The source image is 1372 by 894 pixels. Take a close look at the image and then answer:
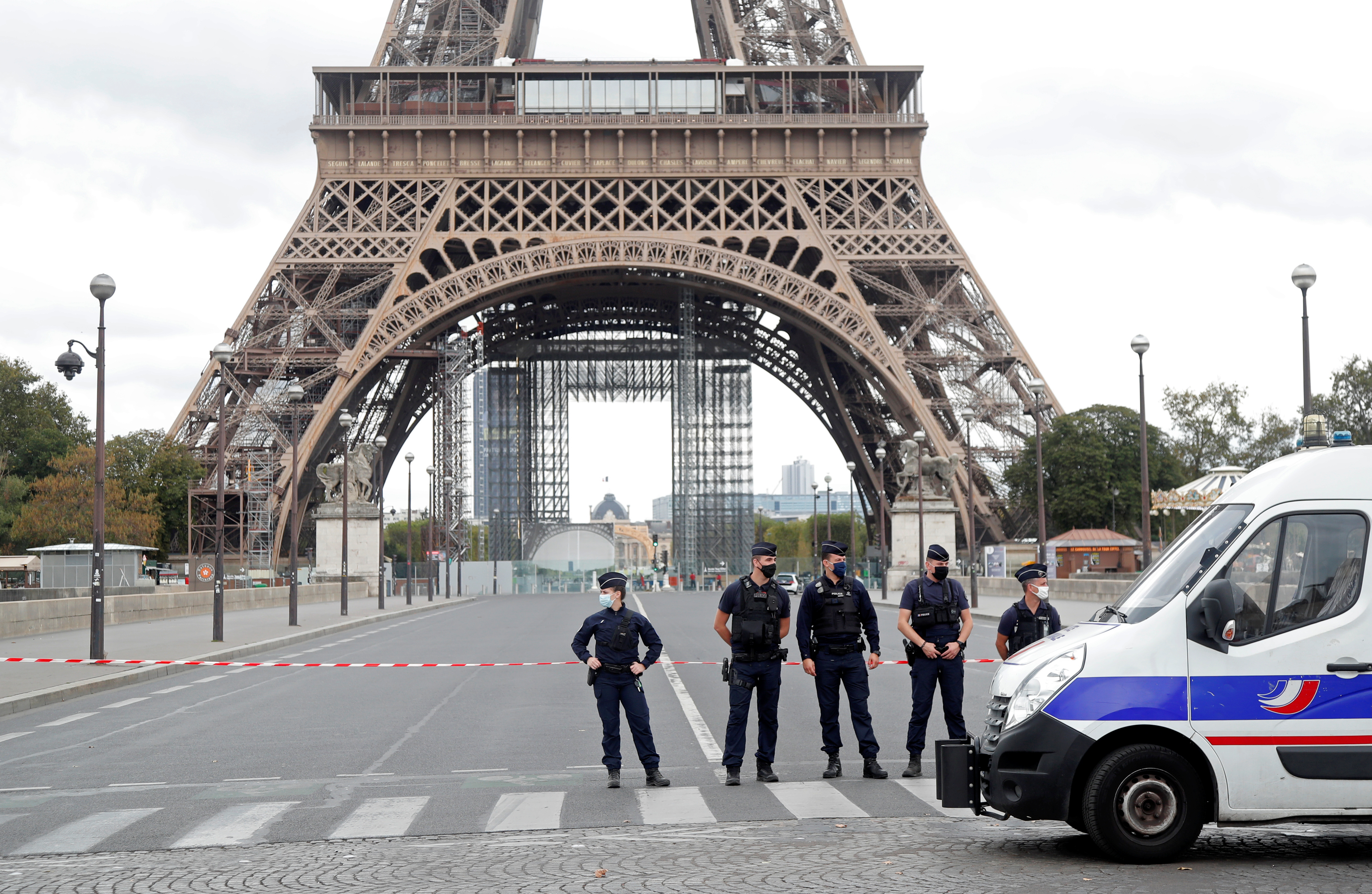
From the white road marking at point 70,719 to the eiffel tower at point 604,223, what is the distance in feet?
105

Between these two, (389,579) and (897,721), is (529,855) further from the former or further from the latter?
(389,579)

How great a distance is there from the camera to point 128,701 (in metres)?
15.8

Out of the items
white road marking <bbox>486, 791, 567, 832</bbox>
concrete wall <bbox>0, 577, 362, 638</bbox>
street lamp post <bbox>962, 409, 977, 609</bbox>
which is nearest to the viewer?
white road marking <bbox>486, 791, 567, 832</bbox>

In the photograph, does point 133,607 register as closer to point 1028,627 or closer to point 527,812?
point 527,812

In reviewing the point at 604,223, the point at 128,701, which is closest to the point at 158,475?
the point at 604,223

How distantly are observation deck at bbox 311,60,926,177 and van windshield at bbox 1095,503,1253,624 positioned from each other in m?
44.6

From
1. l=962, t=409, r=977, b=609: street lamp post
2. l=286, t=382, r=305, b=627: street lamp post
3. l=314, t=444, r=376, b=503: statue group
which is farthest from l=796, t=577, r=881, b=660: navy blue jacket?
l=314, t=444, r=376, b=503: statue group

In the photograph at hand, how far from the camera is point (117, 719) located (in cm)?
1412

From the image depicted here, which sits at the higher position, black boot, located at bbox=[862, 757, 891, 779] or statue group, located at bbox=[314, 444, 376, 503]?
statue group, located at bbox=[314, 444, 376, 503]

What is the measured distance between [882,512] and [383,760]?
140ft

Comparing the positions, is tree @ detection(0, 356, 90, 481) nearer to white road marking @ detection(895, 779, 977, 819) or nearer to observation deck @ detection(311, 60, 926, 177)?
observation deck @ detection(311, 60, 926, 177)

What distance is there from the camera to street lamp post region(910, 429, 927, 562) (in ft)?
143

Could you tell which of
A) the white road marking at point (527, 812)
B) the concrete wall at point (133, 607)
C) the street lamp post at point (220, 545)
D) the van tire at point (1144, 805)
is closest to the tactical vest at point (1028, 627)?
the van tire at point (1144, 805)

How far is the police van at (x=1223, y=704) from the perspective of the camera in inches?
279
